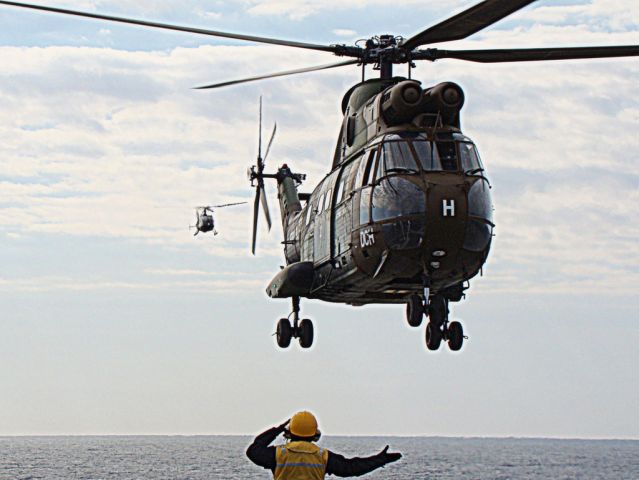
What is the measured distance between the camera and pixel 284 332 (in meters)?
28.3

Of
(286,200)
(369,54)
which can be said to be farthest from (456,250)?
(286,200)

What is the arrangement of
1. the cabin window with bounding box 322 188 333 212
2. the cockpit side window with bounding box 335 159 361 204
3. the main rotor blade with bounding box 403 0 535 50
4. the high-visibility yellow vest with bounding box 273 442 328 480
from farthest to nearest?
1. the cabin window with bounding box 322 188 333 212
2. the cockpit side window with bounding box 335 159 361 204
3. the main rotor blade with bounding box 403 0 535 50
4. the high-visibility yellow vest with bounding box 273 442 328 480

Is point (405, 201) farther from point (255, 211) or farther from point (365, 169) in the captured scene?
point (255, 211)

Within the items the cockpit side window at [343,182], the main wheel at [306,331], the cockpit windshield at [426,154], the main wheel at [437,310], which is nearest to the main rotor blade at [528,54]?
the cockpit windshield at [426,154]

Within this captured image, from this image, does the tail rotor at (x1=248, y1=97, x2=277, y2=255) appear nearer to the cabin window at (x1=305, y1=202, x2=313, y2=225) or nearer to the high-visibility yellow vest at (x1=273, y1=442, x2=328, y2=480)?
the cabin window at (x1=305, y1=202, x2=313, y2=225)

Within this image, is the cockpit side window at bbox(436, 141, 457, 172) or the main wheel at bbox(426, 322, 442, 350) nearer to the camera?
the cockpit side window at bbox(436, 141, 457, 172)

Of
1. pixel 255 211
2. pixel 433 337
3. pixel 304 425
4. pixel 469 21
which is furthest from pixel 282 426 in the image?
pixel 255 211

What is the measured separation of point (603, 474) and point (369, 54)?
125 metres

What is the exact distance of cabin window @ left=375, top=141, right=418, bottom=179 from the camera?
835 inches

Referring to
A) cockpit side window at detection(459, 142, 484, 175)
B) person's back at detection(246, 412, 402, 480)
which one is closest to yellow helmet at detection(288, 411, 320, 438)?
person's back at detection(246, 412, 402, 480)

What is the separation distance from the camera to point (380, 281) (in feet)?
73.5

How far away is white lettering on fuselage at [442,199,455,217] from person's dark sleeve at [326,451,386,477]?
40.5 ft

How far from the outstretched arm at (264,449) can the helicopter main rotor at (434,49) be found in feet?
34.5

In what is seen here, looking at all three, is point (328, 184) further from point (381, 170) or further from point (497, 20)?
point (497, 20)
